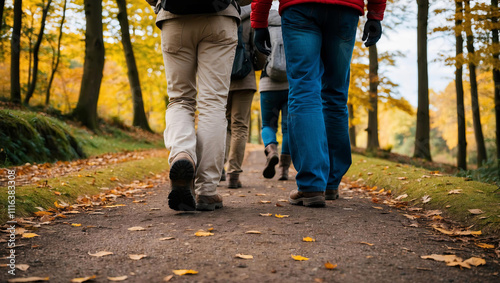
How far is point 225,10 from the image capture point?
2.83 metres

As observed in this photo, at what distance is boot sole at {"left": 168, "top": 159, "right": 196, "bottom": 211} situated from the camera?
2.53 meters

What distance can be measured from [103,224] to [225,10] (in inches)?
68.9

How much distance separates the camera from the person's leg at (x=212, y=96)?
284 centimetres

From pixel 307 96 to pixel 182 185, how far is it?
1.18m

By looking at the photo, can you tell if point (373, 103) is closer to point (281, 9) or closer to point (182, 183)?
point (281, 9)

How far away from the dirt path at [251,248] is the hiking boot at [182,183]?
0.10m

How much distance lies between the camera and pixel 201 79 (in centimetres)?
293

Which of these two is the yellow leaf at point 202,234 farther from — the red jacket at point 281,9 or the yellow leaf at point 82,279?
the red jacket at point 281,9

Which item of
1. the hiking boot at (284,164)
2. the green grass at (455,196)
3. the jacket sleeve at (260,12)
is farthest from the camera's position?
the hiking boot at (284,164)

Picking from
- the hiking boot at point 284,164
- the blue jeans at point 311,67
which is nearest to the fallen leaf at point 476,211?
the blue jeans at point 311,67

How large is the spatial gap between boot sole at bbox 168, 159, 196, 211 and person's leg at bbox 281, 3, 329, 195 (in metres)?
0.88

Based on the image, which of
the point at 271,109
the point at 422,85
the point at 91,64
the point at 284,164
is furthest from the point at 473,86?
the point at 91,64

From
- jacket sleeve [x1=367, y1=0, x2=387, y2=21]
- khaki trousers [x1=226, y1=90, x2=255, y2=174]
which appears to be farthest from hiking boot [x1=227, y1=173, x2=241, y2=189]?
jacket sleeve [x1=367, y1=0, x2=387, y2=21]

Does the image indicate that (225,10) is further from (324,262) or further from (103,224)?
(324,262)
